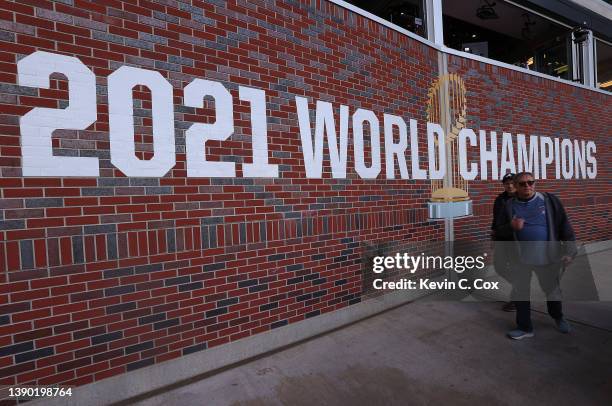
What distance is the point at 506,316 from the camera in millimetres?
4211

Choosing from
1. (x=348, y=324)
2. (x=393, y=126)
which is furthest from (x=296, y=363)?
(x=393, y=126)

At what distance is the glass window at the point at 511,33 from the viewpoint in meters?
8.17

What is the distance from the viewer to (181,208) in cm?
297

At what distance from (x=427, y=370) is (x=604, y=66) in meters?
14.1

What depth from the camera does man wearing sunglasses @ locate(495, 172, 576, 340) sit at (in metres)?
3.52

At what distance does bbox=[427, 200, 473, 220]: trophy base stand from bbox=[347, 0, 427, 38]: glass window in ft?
9.40

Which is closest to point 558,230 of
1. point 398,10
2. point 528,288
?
point 528,288

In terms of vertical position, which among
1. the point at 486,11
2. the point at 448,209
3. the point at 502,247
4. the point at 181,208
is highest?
the point at 486,11

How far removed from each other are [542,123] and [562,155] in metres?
0.92

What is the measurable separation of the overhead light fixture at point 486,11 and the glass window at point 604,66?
4501mm

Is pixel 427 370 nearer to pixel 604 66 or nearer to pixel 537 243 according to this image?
pixel 537 243

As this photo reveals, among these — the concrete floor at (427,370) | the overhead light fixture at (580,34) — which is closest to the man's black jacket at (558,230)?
the concrete floor at (427,370)

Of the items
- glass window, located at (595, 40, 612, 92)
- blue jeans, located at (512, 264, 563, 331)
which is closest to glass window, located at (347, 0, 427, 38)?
blue jeans, located at (512, 264, 563, 331)

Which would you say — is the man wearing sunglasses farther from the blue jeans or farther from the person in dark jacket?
the person in dark jacket
